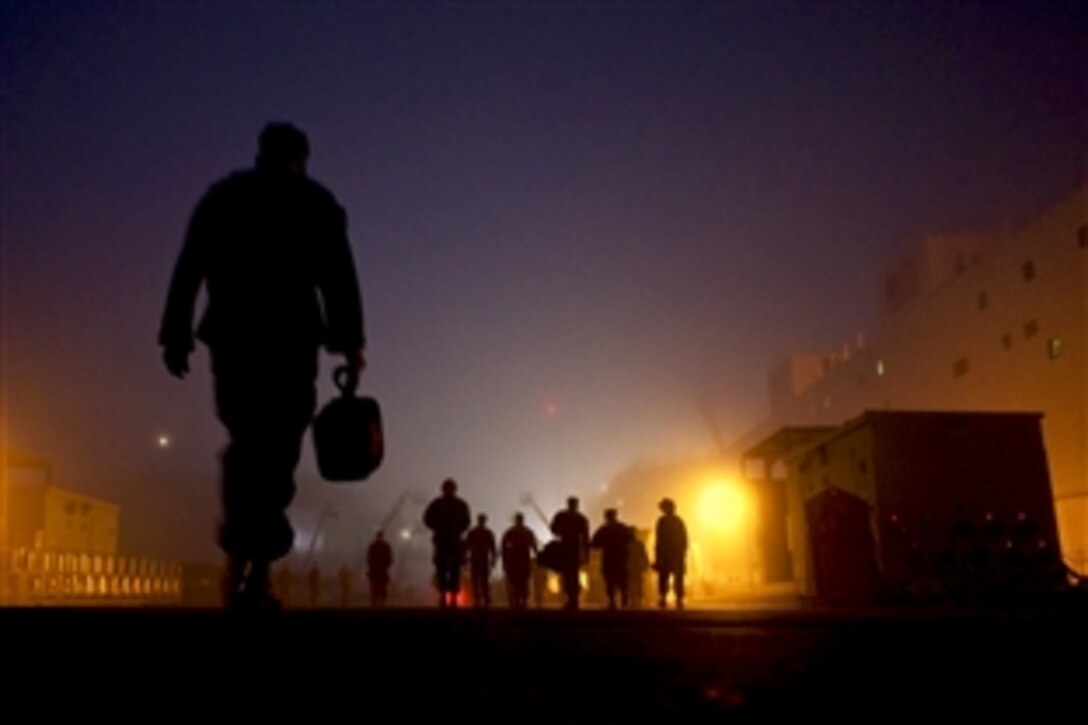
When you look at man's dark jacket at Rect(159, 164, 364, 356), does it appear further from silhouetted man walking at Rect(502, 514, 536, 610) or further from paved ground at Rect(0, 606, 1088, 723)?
silhouetted man walking at Rect(502, 514, 536, 610)

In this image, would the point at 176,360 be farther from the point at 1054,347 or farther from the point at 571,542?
the point at 1054,347

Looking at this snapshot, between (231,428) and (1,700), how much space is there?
205 centimetres

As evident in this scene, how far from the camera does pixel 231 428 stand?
12.4ft

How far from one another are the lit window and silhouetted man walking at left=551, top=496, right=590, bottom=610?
28427 millimetres

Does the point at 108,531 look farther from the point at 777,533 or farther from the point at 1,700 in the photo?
the point at 1,700

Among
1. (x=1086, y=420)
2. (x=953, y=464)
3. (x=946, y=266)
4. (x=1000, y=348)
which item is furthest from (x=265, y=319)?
(x=946, y=266)

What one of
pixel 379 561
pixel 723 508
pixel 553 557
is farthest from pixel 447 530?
pixel 723 508

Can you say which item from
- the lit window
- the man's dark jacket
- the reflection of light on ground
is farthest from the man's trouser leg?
the lit window

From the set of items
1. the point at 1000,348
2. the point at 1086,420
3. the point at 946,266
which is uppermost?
the point at 946,266

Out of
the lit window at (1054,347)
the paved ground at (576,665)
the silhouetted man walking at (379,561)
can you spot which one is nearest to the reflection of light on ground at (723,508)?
the lit window at (1054,347)

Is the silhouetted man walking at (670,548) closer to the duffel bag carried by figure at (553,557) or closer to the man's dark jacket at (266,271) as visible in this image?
the duffel bag carried by figure at (553,557)

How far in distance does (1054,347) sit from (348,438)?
3794 centimetres

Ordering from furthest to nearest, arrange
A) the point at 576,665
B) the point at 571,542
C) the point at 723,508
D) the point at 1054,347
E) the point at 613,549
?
the point at 723,508 < the point at 1054,347 < the point at 613,549 < the point at 571,542 < the point at 576,665

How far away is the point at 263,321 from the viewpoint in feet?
12.5
